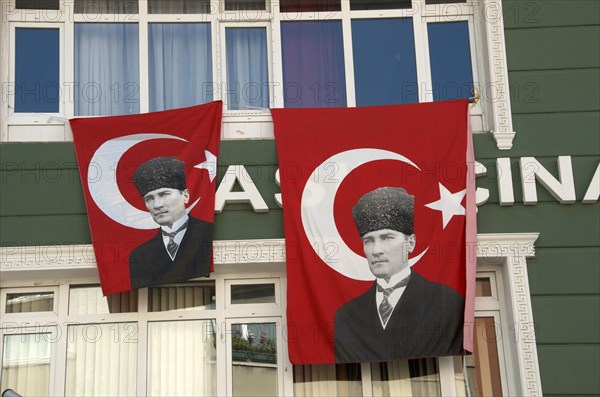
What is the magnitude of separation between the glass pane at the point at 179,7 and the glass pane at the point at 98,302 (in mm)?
3406

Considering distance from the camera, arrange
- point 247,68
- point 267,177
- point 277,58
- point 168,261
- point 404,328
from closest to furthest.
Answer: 1. point 404,328
2. point 168,261
3. point 267,177
4. point 277,58
5. point 247,68

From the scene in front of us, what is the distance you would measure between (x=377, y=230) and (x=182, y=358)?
8.13 ft

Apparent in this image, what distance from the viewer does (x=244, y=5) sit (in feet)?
36.0

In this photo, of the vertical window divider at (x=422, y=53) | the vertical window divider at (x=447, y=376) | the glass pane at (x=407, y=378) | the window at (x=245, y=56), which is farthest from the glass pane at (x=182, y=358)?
the vertical window divider at (x=422, y=53)

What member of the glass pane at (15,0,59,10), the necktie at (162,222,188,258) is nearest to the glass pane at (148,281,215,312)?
the necktie at (162,222,188,258)

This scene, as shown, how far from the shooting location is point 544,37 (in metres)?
10.4

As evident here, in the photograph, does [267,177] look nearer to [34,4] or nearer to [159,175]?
[159,175]

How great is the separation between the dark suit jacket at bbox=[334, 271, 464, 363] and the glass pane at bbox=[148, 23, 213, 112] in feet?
10.3

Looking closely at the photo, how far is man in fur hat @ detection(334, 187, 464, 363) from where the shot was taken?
30.5 ft

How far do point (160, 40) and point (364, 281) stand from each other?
3842mm

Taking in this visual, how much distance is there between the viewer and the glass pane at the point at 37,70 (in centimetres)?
1049

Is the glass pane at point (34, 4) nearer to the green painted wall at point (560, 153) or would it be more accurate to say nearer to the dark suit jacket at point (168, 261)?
the dark suit jacket at point (168, 261)

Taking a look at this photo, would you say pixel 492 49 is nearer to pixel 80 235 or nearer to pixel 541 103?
pixel 541 103

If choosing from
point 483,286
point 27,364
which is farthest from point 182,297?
point 483,286
